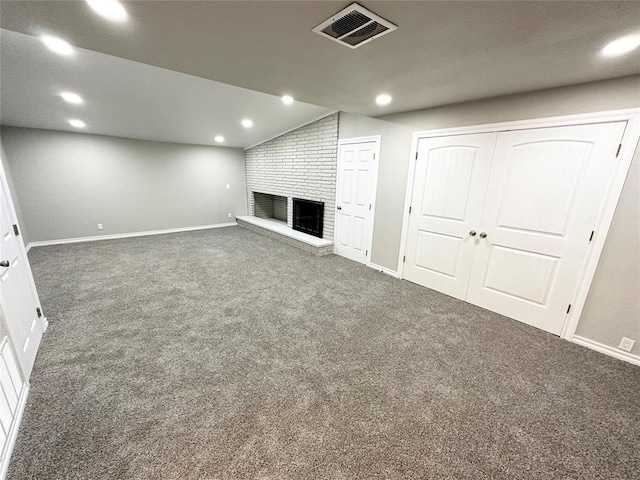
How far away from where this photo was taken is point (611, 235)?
6.75ft

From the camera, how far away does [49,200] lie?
15.4 ft

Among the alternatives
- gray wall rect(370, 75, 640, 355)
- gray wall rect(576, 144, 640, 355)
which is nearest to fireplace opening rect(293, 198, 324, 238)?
gray wall rect(370, 75, 640, 355)

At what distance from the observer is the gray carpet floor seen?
1.28 meters

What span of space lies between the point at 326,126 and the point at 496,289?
11.9ft

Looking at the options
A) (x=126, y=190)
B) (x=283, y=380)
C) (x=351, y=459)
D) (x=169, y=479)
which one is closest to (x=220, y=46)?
(x=283, y=380)

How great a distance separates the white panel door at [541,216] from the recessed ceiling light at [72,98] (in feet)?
17.0

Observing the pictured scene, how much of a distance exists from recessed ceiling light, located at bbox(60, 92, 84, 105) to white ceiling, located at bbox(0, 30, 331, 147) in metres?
0.07

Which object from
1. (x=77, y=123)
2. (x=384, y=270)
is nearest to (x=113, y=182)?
(x=77, y=123)

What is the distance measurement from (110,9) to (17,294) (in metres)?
2.09

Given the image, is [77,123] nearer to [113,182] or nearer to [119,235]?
[113,182]

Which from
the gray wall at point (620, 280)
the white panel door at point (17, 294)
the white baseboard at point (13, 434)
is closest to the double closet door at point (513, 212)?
the gray wall at point (620, 280)

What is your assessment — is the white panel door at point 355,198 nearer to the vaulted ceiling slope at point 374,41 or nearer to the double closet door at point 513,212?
the double closet door at point 513,212

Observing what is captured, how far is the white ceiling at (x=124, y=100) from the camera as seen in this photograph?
2.47m

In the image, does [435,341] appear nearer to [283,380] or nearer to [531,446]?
[531,446]
